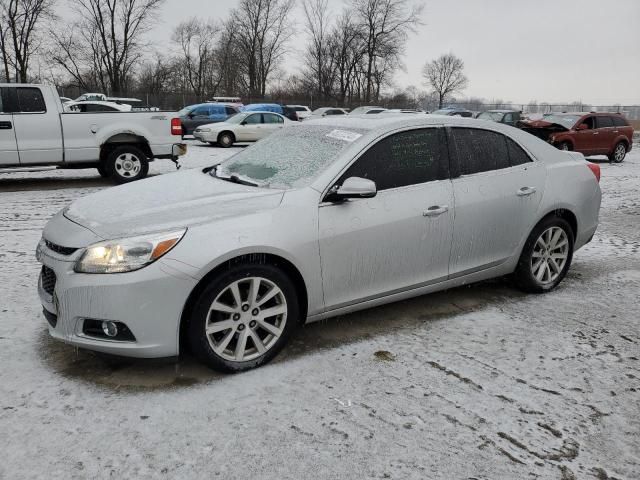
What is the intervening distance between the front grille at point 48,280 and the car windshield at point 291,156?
1.41 meters

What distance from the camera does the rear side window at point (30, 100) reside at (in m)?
9.43

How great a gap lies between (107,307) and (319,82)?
194 ft

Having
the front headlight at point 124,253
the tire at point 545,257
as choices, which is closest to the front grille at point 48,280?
the front headlight at point 124,253

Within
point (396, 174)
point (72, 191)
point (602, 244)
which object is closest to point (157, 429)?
point (396, 174)

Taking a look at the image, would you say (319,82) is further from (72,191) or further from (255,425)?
(255,425)

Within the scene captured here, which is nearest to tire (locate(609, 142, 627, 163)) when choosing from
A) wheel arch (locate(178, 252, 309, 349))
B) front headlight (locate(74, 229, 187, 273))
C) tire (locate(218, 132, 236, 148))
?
tire (locate(218, 132, 236, 148))

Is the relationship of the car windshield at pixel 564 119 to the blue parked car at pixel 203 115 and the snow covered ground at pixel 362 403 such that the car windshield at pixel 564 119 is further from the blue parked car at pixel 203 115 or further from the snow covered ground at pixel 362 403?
Result: the snow covered ground at pixel 362 403

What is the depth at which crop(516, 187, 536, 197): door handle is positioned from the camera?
435cm

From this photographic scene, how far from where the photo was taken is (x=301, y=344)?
3.70 meters

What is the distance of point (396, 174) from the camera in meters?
3.84

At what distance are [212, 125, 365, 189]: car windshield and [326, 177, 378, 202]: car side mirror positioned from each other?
0.73 ft

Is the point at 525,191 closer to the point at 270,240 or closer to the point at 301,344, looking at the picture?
the point at 301,344

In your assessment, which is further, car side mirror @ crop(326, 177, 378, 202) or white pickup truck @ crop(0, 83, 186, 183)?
white pickup truck @ crop(0, 83, 186, 183)

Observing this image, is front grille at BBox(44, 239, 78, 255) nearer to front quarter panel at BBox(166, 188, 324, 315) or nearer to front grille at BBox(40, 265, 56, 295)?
front grille at BBox(40, 265, 56, 295)
